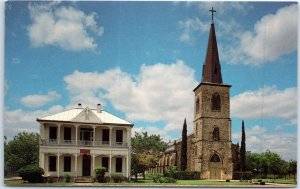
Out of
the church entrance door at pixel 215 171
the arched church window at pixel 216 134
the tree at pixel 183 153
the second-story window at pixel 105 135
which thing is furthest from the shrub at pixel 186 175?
the second-story window at pixel 105 135

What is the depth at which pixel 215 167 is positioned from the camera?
97.0ft

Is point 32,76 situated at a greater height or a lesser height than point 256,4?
lesser

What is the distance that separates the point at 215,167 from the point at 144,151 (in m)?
3.96

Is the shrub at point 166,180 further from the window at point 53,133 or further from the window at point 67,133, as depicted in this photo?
the window at point 53,133

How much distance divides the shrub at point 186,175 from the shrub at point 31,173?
22.4 ft

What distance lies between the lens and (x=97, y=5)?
2577 centimetres

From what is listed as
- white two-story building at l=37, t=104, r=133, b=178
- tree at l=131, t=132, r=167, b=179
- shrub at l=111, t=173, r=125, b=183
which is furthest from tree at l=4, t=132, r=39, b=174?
tree at l=131, t=132, r=167, b=179

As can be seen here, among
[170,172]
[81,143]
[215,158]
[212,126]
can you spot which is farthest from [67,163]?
[212,126]

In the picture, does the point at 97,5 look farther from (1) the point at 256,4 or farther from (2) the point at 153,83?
(1) the point at 256,4

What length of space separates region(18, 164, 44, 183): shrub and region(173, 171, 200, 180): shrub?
22.4ft

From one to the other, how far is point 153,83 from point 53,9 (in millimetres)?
5950

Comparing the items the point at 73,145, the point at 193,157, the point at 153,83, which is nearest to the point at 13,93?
the point at 73,145

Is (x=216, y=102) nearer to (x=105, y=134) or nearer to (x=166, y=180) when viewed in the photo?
(x=166, y=180)

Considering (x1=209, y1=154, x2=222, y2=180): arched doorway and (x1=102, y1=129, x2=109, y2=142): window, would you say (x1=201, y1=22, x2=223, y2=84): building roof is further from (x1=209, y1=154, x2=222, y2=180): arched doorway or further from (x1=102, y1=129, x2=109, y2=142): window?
(x1=102, y1=129, x2=109, y2=142): window
